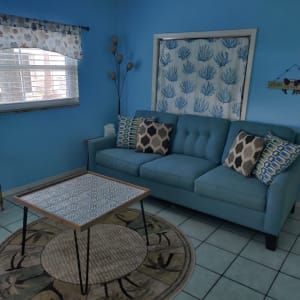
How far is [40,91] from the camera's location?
3266mm

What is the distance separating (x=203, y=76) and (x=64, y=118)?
1.73 m

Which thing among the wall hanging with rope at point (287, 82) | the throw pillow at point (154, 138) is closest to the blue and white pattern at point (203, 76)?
the wall hanging with rope at point (287, 82)

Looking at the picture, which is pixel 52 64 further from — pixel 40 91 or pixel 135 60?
pixel 135 60

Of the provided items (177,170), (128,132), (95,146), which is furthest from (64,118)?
(177,170)

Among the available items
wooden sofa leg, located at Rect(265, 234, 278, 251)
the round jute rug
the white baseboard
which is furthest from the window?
wooden sofa leg, located at Rect(265, 234, 278, 251)

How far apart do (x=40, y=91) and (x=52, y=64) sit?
0.34 meters

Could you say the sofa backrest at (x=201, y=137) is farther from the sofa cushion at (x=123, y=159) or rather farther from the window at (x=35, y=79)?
the window at (x=35, y=79)

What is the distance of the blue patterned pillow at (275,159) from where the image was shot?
240 centimetres

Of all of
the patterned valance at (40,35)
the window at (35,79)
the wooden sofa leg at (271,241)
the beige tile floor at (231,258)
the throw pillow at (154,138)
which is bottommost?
the beige tile floor at (231,258)

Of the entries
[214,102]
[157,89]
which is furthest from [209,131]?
[157,89]

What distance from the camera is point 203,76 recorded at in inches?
134

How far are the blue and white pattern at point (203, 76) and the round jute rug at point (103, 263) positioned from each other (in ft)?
5.00

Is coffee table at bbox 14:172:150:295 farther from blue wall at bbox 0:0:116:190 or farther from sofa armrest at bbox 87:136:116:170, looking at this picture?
blue wall at bbox 0:0:116:190

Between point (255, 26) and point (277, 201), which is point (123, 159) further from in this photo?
point (255, 26)
